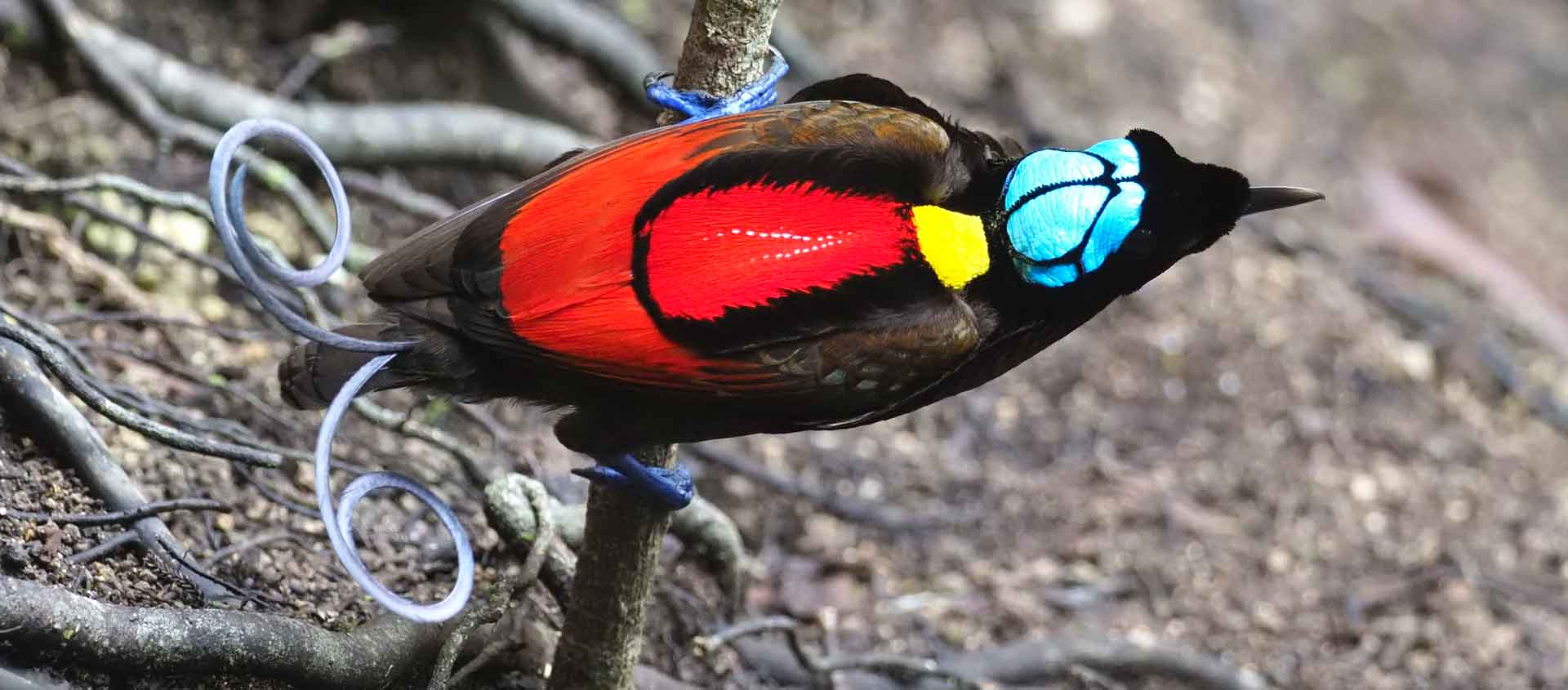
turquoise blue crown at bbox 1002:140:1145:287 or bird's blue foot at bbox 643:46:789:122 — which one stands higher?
bird's blue foot at bbox 643:46:789:122

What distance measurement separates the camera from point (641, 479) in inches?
87.0

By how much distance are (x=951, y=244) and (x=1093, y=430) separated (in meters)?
2.68

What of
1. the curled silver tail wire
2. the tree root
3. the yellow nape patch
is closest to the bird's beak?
the yellow nape patch

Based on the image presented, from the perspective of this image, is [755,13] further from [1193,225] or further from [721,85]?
[1193,225]

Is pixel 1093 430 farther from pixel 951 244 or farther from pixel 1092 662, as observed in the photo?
pixel 951 244

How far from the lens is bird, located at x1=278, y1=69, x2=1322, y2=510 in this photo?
2.03 meters

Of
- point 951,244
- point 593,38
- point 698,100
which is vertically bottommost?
point 951,244

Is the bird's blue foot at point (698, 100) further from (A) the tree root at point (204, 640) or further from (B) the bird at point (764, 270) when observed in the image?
(A) the tree root at point (204, 640)

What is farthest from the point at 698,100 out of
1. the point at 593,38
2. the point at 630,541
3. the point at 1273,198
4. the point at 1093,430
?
the point at 1093,430

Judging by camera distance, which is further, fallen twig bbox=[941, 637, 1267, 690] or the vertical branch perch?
fallen twig bbox=[941, 637, 1267, 690]

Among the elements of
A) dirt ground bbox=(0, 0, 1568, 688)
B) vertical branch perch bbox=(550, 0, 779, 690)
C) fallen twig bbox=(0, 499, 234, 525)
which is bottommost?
fallen twig bbox=(0, 499, 234, 525)

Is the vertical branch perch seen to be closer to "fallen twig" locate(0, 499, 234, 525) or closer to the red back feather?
the red back feather

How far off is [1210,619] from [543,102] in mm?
2565

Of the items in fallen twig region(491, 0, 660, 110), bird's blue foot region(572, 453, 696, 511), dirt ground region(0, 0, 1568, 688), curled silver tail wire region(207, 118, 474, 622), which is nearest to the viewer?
curled silver tail wire region(207, 118, 474, 622)
